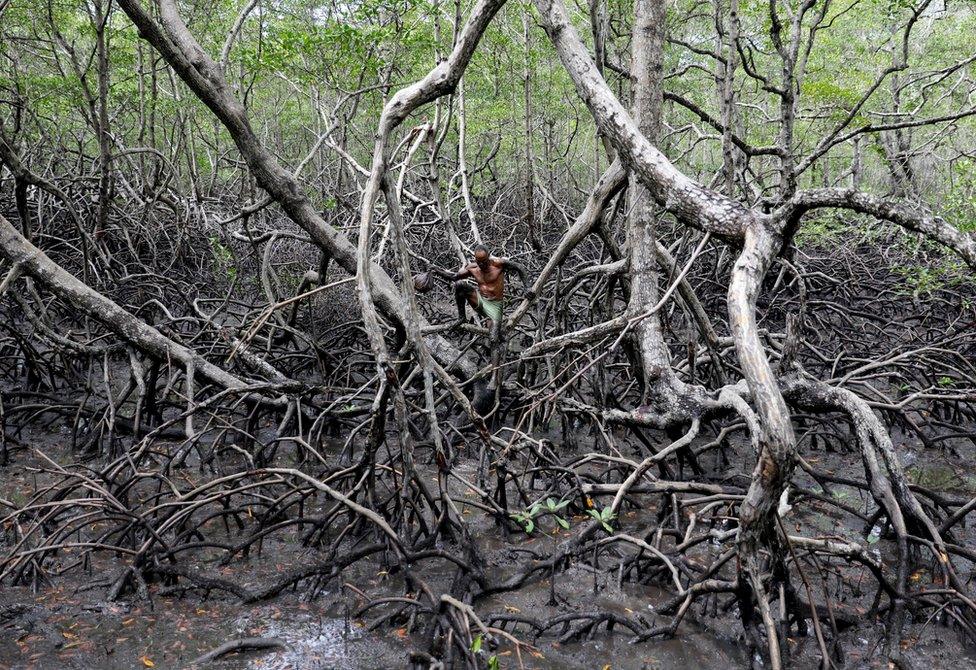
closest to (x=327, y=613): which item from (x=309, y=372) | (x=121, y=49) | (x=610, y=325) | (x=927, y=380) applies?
(x=610, y=325)

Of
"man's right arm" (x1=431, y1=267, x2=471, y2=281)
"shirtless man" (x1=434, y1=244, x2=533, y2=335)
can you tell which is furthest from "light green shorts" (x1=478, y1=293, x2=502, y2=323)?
"man's right arm" (x1=431, y1=267, x2=471, y2=281)

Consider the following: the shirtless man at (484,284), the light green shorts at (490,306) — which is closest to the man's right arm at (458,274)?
the shirtless man at (484,284)

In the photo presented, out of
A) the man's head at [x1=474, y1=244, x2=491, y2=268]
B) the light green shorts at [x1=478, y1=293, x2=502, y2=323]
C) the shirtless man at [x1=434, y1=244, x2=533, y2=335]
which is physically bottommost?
the light green shorts at [x1=478, y1=293, x2=502, y2=323]

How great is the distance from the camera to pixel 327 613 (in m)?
3.08

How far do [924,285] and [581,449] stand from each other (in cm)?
344

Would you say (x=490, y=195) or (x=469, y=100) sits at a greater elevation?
(x=469, y=100)

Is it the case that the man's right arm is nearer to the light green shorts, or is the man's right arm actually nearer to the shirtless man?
the shirtless man

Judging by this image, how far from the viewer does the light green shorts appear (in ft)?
16.3

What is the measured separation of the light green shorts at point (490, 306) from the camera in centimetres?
498

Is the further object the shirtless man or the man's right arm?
the shirtless man

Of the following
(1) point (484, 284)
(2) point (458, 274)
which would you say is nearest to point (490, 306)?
(1) point (484, 284)

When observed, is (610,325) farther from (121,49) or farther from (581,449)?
(121,49)

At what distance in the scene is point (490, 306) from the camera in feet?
16.5

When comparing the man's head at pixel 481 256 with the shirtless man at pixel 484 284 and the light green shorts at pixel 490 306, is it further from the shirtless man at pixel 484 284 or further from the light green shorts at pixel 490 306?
the light green shorts at pixel 490 306
